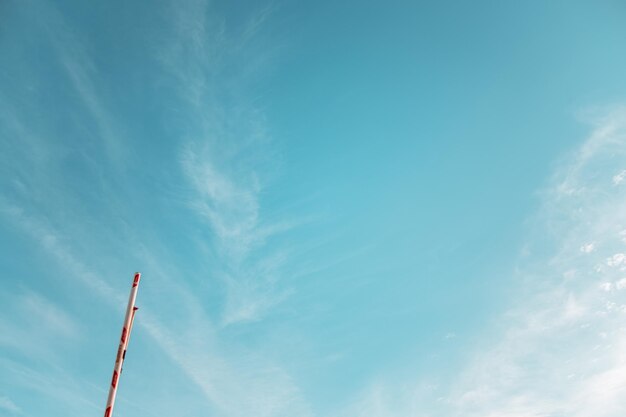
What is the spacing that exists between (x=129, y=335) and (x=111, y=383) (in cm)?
134

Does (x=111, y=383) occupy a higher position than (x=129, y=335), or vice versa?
(x=129, y=335)

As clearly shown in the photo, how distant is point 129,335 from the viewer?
11.1m

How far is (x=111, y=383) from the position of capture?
10.2m

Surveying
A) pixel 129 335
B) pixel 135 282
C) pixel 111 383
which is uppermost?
pixel 135 282

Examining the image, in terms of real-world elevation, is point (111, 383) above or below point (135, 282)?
below

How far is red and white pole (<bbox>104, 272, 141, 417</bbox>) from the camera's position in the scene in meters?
9.88

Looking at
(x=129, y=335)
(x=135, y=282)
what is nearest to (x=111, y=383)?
(x=129, y=335)

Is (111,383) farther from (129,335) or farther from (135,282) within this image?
(135,282)

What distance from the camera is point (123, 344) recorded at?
10.8 meters

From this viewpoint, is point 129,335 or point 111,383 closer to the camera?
point 111,383

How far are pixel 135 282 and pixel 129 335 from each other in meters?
1.47

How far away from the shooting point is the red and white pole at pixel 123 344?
32.4ft

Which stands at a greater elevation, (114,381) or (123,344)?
(123,344)

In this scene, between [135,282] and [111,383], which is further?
[135,282]
